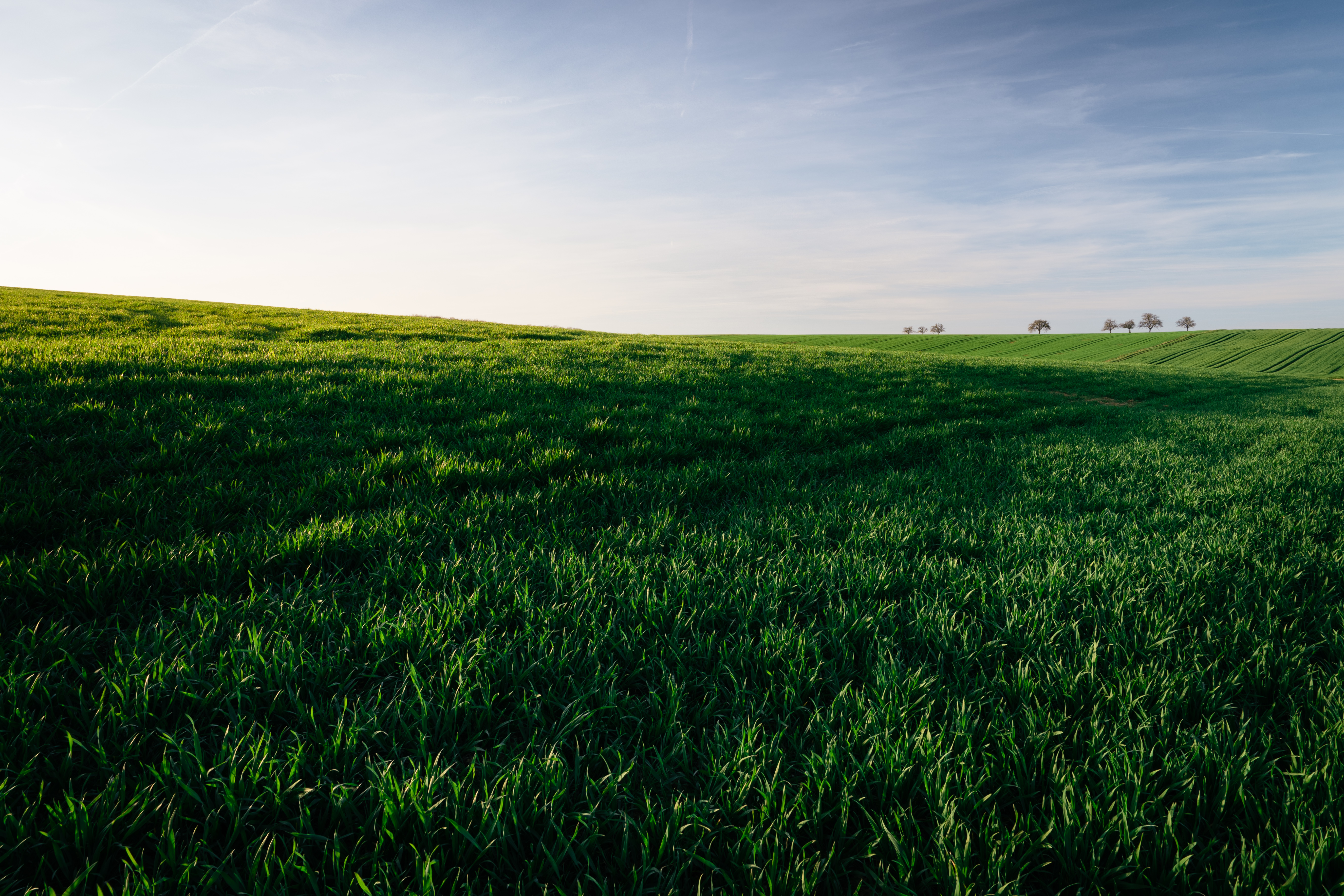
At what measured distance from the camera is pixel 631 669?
2.34 m

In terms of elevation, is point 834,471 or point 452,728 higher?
point 834,471

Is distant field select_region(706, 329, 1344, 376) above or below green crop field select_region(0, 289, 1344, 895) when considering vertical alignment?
above

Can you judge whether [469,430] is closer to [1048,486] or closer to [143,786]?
[143,786]

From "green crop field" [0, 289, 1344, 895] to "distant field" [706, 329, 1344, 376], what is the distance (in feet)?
145

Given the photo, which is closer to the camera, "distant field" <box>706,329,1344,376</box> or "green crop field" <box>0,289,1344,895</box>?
"green crop field" <box>0,289,1344,895</box>

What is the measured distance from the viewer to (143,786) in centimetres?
163

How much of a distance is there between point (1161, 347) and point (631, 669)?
3521 inches

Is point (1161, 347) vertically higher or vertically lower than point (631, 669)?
higher

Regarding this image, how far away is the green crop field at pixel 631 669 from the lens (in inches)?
60.8

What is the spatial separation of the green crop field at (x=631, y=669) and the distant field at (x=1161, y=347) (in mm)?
44076

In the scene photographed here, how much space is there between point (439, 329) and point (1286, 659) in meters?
18.4

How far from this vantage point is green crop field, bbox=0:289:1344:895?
1.54 m

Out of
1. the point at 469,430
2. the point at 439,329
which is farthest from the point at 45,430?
the point at 439,329

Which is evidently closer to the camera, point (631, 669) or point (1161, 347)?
point (631, 669)
